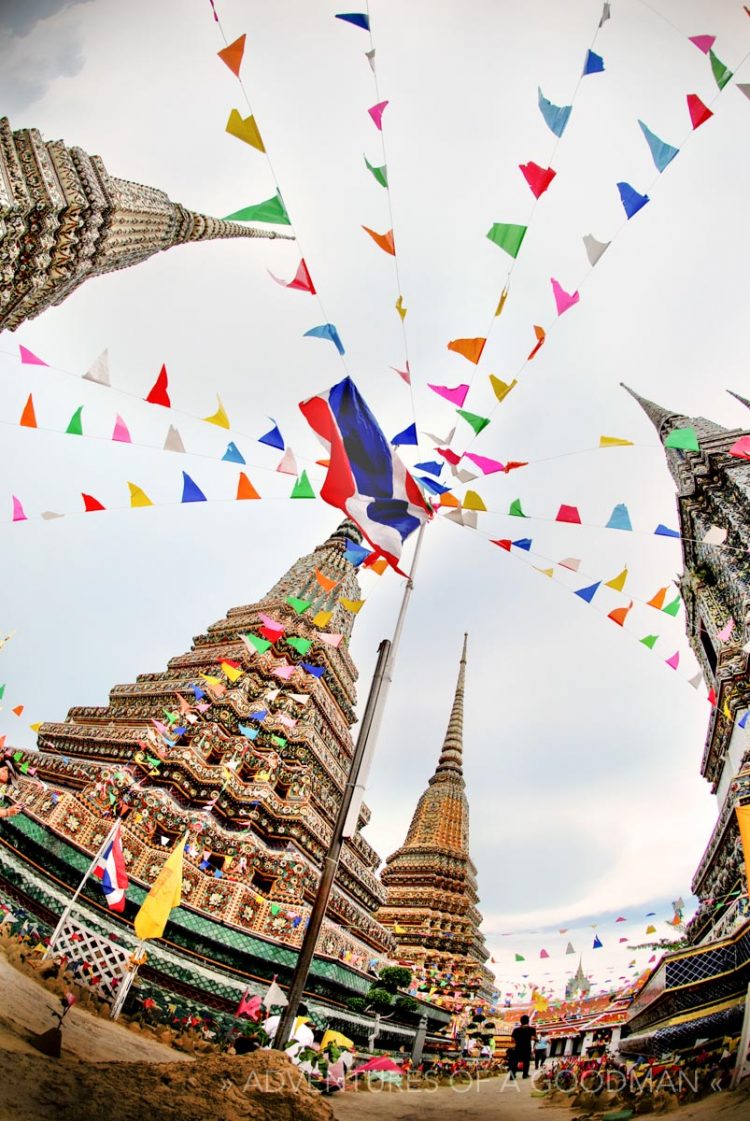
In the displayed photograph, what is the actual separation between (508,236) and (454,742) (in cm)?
4149

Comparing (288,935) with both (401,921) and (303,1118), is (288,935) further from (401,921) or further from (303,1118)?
(401,921)

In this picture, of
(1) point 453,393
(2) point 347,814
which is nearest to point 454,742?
(1) point 453,393

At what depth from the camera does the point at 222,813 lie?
1584cm

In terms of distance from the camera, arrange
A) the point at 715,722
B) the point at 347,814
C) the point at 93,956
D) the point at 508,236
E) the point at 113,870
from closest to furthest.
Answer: the point at 347,814, the point at 508,236, the point at 93,956, the point at 113,870, the point at 715,722

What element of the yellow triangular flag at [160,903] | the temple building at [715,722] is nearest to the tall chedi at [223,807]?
the yellow triangular flag at [160,903]

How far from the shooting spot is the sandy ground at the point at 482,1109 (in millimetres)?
3812

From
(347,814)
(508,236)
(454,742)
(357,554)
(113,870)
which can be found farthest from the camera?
(454,742)

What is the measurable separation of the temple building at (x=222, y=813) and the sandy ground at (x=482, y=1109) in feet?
20.9

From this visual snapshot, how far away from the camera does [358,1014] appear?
14.6 m

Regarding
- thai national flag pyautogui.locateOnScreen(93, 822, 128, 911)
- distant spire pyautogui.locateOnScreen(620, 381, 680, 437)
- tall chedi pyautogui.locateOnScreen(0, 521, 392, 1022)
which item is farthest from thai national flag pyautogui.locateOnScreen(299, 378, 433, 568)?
distant spire pyautogui.locateOnScreen(620, 381, 680, 437)

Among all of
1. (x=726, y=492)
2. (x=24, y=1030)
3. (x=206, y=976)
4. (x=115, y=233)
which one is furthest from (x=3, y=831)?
(x=726, y=492)

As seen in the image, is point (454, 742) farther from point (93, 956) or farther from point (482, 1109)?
point (482, 1109)

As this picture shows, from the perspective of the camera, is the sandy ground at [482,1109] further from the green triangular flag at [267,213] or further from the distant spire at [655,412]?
the distant spire at [655,412]

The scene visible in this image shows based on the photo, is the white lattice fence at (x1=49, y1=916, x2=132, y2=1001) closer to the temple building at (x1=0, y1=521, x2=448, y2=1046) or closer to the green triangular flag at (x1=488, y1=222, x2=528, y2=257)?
the temple building at (x1=0, y1=521, x2=448, y2=1046)
